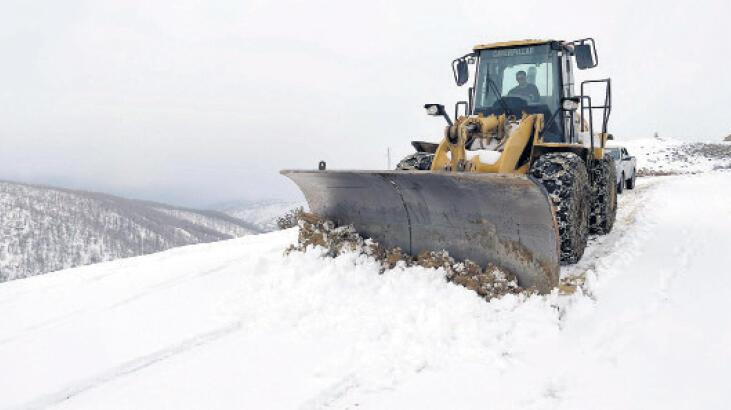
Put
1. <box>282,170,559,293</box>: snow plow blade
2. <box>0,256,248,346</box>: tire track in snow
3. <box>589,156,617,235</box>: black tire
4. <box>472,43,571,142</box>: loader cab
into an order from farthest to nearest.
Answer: <box>589,156,617,235</box>: black tire → <box>472,43,571,142</box>: loader cab → <box>0,256,248,346</box>: tire track in snow → <box>282,170,559,293</box>: snow plow blade

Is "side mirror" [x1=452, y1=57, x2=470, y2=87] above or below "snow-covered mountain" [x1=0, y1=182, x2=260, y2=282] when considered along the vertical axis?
above

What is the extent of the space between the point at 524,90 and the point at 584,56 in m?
0.78

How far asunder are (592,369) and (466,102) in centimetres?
440

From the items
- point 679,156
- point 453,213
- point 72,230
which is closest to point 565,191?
point 453,213

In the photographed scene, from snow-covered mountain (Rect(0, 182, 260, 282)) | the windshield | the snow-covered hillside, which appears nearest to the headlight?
the windshield

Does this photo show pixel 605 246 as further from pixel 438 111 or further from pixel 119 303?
pixel 119 303

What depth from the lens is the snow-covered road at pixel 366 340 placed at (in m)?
3.55

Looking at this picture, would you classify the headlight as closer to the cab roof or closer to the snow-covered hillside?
the cab roof

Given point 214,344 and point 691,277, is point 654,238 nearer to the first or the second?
point 691,277

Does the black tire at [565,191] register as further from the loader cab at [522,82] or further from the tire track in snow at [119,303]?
the tire track in snow at [119,303]

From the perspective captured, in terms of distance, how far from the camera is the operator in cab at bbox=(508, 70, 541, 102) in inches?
271

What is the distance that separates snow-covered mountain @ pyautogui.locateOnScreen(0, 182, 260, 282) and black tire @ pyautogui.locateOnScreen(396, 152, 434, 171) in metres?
99.1

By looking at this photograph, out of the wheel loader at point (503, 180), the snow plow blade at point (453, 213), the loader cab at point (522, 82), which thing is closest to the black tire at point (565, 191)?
the wheel loader at point (503, 180)

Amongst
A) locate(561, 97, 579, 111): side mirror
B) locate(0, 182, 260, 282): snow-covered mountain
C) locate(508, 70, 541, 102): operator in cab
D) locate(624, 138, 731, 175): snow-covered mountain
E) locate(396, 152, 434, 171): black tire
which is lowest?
locate(0, 182, 260, 282): snow-covered mountain
